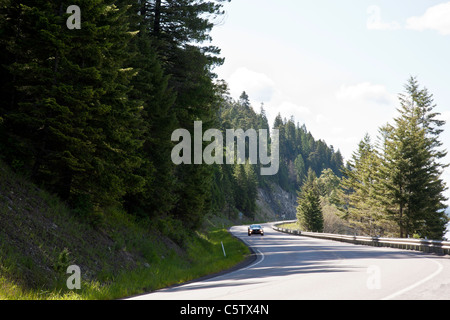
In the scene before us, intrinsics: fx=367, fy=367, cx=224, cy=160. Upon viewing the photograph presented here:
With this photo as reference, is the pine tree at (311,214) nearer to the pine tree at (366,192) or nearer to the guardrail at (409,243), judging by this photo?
the pine tree at (366,192)

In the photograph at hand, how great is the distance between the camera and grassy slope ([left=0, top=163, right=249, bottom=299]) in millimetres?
8512

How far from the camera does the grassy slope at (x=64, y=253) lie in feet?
27.9

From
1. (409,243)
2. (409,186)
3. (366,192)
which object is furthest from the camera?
(366,192)

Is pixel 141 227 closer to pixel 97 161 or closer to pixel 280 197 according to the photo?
pixel 97 161

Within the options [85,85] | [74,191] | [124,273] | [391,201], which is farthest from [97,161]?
[391,201]

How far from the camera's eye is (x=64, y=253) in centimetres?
1012

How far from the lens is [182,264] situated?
17.8m

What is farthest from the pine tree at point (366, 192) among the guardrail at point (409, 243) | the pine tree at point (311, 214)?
the guardrail at point (409, 243)

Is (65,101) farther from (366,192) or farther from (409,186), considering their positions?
(366,192)

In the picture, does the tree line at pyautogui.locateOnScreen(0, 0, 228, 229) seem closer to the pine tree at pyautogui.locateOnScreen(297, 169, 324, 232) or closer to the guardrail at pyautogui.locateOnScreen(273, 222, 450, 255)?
the guardrail at pyautogui.locateOnScreen(273, 222, 450, 255)

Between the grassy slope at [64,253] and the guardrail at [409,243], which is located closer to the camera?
the grassy slope at [64,253]

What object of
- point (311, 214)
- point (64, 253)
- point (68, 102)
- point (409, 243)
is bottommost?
point (311, 214)

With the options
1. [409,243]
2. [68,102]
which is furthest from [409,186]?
[68,102]

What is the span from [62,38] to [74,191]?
557cm
